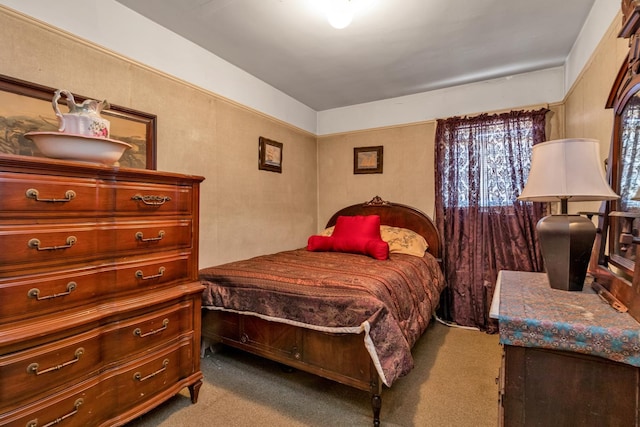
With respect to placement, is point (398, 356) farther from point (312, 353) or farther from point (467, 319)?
point (467, 319)

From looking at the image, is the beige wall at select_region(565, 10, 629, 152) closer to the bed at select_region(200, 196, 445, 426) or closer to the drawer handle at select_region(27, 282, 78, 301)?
the bed at select_region(200, 196, 445, 426)

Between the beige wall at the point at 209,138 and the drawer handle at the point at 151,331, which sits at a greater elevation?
the beige wall at the point at 209,138

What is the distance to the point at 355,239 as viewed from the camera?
290cm

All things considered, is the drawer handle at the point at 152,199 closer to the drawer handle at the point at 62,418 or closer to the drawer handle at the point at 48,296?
the drawer handle at the point at 48,296

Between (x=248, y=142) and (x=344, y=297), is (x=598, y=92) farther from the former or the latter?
(x=248, y=142)

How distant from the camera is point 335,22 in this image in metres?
1.78

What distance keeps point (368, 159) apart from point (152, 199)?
269cm

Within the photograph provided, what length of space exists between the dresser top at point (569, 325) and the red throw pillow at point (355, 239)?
1567mm

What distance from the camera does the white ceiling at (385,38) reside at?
1969mm

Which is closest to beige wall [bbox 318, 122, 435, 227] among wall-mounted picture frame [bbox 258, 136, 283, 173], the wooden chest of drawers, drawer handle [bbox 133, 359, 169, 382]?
wall-mounted picture frame [bbox 258, 136, 283, 173]

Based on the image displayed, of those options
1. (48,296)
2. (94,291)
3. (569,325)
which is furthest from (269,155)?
(569,325)

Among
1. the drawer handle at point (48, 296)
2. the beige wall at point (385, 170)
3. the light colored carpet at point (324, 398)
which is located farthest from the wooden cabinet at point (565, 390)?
the beige wall at point (385, 170)

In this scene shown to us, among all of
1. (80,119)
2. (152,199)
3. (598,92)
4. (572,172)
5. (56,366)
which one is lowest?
(56,366)

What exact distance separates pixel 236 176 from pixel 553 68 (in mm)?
3194
